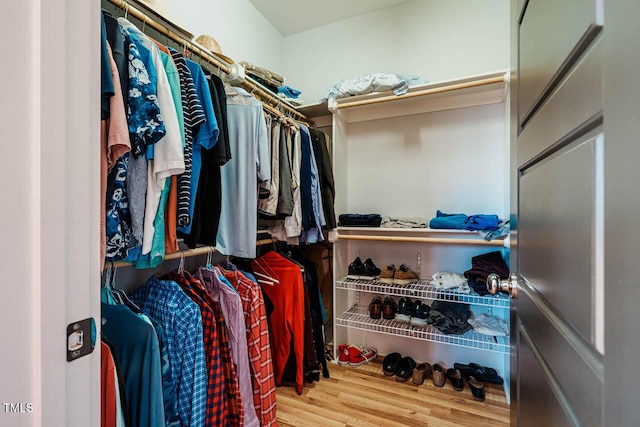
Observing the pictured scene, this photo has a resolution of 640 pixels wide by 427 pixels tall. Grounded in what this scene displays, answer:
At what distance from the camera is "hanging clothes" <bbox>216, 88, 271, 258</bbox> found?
4.27ft

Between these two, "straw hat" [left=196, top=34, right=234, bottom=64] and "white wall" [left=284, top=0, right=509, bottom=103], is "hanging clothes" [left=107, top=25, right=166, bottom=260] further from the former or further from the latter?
"white wall" [left=284, top=0, right=509, bottom=103]

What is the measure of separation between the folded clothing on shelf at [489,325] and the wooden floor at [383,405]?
0.40 metres

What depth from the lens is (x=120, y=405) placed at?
775 millimetres

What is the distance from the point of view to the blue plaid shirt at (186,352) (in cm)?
101

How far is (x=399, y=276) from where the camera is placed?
6.26 ft

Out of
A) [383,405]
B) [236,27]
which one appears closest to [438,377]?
[383,405]

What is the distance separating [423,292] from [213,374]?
1294 millimetres

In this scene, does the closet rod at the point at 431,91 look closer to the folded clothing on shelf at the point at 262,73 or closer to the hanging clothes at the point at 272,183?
the folded clothing on shelf at the point at 262,73

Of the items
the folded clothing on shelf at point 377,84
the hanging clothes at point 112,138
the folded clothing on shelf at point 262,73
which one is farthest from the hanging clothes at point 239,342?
the folded clothing on shelf at point 377,84

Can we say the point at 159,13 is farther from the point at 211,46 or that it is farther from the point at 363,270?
the point at 363,270

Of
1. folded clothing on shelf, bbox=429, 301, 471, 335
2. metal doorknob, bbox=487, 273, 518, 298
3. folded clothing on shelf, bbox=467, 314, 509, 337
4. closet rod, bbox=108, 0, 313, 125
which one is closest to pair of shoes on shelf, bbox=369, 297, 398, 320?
folded clothing on shelf, bbox=429, 301, 471, 335

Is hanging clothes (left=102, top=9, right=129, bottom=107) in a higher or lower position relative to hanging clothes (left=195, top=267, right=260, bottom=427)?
higher

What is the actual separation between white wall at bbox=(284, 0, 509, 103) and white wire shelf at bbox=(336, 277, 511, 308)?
1.50 m
